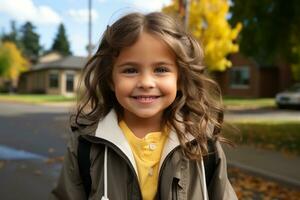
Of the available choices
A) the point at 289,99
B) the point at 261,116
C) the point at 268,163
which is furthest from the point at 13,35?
the point at 268,163

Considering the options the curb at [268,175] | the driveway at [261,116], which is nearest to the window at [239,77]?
the driveway at [261,116]

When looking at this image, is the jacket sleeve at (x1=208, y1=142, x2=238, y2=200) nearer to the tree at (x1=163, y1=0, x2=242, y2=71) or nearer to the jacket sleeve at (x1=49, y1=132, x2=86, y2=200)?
the jacket sleeve at (x1=49, y1=132, x2=86, y2=200)

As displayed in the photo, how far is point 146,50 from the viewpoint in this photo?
1.89 meters

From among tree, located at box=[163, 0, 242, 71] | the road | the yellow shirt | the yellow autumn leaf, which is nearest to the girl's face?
the yellow shirt

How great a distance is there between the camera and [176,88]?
6.72 feet

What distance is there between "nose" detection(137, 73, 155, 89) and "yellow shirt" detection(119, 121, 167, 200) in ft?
0.82

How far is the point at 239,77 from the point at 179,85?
3492cm

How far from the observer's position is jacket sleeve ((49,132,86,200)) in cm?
192

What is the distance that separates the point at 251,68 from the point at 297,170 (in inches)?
1120

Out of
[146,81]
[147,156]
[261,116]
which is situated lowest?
[261,116]

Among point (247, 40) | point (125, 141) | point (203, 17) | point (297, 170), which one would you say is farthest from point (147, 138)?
point (203, 17)

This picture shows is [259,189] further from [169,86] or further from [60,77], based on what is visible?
[60,77]

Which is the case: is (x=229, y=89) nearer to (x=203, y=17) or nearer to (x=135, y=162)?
(x=203, y=17)

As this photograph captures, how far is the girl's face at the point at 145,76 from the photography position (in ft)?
6.19
